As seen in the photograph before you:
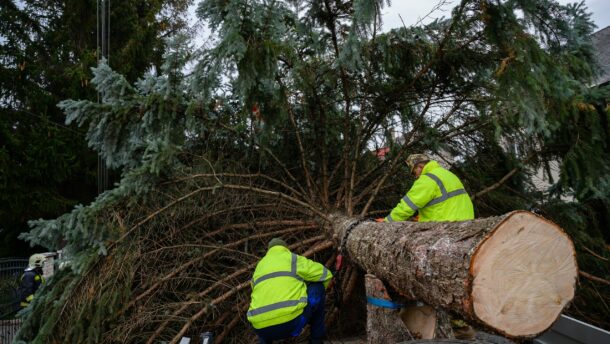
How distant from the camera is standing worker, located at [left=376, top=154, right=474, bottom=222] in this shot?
141 inches

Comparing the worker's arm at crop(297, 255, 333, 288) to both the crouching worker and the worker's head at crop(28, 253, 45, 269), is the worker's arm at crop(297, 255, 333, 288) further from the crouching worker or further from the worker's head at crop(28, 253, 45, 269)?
the worker's head at crop(28, 253, 45, 269)

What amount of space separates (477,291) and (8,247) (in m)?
12.2

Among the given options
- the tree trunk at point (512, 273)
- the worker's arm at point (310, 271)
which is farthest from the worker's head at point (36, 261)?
the tree trunk at point (512, 273)

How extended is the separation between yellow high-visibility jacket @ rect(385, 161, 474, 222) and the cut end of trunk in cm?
165

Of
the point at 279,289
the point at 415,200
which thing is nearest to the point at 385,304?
the point at 279,289

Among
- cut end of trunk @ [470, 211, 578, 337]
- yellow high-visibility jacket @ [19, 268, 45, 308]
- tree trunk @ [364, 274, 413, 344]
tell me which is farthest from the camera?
yellow high-visibility jacket @ [19, 268, 45, 308]

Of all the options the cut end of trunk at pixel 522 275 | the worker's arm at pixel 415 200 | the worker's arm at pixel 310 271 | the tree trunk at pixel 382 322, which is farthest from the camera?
the worker's arm at pixel 415 200

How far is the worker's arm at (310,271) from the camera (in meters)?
3.44

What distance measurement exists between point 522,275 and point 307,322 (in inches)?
84.3

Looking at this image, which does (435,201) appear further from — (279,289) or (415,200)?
(279,289)

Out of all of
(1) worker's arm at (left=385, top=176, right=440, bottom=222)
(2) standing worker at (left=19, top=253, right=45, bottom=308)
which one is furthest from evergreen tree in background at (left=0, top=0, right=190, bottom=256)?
(1) worker's arm at (left=385, top=176, right=440, bottom=222)

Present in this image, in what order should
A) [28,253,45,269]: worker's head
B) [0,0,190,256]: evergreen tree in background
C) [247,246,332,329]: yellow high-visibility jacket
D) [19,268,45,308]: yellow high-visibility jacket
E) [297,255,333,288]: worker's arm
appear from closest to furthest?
[247,246,332,329]: yellow high-visibility jacket
[297,255,333,288]: worker's arm
[19,268,45,308]: yellow high-visibility jacket
[28,253,45,269]: worker's head
[0,0,190,256]: evergreen tree in background

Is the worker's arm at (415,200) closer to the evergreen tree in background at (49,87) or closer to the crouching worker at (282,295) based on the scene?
the crouching worker at (282,295)

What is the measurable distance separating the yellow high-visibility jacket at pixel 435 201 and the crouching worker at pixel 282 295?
90cm
